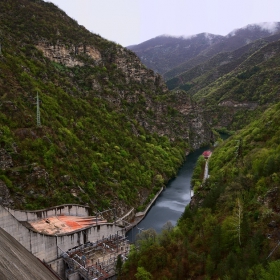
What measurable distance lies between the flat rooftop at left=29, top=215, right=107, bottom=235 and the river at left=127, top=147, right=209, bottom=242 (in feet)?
22.6

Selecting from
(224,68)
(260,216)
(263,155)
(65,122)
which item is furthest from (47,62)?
(224,68)

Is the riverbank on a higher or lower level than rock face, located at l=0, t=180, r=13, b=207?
lower

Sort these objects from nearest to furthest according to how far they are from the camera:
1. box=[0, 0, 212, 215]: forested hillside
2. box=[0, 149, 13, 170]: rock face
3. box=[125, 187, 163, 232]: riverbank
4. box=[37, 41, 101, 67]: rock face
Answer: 1. box=[0, 149, 13, 170]: rock face
2. box=[0, 0, 212, 215]: forested hillside
3. box=[125, 187, 163, 232]: riverbank
4. box=[37, 41, 101, 67]: rock face

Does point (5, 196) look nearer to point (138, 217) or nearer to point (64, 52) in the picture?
point (138, 217)

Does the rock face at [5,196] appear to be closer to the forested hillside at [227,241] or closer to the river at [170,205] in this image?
the forested hillside at [227,241]

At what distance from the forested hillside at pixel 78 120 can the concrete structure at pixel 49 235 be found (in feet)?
4.26

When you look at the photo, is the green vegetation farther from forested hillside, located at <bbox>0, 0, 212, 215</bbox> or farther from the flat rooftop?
the flat rooftop

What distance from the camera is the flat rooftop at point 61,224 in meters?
30.0

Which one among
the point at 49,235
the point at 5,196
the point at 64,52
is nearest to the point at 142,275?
the point at 49,235

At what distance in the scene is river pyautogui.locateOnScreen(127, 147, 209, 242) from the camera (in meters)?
44.4

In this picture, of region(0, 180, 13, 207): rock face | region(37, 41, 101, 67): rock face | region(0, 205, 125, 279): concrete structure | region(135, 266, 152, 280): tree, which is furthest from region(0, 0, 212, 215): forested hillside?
region(135, 266, 152, 280): tree

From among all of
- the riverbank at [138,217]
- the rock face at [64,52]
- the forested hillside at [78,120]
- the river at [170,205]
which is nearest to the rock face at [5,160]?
the forested hillside at [78,120]

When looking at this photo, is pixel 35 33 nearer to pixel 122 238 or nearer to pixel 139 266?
pixel 122 238

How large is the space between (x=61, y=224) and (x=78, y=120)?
2264 centimetres
